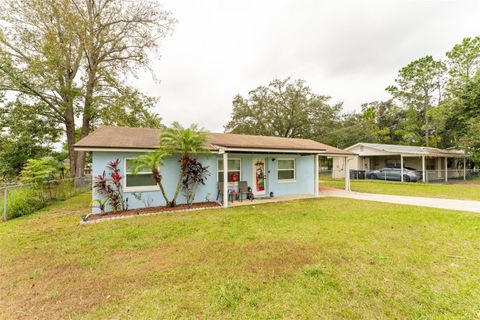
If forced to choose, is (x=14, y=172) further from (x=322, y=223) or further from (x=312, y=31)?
(x=312, y=31)

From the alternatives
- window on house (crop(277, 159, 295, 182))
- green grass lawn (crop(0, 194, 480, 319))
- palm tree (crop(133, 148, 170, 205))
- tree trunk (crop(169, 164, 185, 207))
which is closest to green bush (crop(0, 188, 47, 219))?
green grass lawn (crop(0, 194, 480, 319))

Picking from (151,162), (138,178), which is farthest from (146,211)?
(151,162)

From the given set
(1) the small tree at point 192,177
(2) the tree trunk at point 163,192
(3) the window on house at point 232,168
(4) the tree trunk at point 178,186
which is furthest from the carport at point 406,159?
(2) the tree trunk at point 163,192

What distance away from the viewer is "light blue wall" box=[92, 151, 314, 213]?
25.0 feet

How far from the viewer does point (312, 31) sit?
42.6 ft

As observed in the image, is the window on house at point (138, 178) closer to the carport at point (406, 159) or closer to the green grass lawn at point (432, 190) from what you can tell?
the green grass lawn at point (432, 190)

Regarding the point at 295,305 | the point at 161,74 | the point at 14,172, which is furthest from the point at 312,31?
the point at 14,172

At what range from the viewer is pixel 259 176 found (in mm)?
10703

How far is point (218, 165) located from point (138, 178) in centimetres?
342

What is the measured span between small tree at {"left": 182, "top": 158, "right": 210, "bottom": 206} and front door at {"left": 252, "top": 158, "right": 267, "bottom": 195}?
278cm

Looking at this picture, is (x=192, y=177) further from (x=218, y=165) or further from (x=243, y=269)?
(x=243, y=269)

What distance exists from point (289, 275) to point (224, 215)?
407 cm

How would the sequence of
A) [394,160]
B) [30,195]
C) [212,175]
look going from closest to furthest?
[30,195], [212,175], [394,160]

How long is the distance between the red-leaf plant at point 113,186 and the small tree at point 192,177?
91.3 inches
